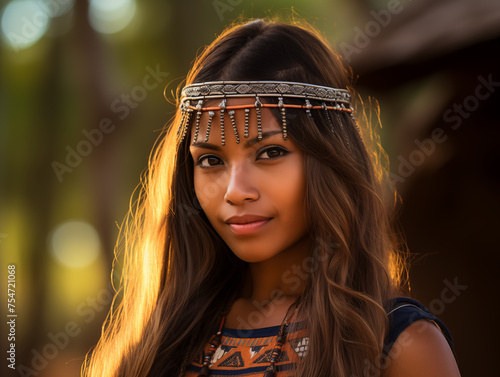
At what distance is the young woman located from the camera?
5.23ft

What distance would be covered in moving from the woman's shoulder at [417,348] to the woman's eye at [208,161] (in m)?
0.71

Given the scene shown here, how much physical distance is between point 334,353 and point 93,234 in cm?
236

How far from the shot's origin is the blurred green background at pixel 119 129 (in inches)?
109

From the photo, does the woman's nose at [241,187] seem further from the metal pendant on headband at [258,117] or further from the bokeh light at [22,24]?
the bokeh light at [22,24]

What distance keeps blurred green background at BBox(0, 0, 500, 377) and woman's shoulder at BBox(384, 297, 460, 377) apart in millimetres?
1224

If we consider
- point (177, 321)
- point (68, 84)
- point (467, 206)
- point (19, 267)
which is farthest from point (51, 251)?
point (467, 206)

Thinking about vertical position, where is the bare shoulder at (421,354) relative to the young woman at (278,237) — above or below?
below

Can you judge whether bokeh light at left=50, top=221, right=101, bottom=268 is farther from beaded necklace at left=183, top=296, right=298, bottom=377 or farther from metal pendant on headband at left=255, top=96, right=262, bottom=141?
metal pendant on headband at left=255, top=96, right=262, bottom=141

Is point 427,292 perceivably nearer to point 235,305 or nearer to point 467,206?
point 467,206

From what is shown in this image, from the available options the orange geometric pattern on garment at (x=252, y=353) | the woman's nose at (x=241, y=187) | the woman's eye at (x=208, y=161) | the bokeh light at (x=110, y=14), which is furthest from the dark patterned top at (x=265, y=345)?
the bokeh light at (x=110, y=14)

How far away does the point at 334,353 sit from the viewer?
1557mm

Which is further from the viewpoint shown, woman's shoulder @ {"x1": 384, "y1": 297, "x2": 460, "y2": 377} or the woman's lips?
the woman's lips

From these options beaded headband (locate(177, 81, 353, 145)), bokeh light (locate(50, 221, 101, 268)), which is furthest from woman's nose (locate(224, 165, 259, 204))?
bokeh light (locate(50, 221, 101, 268))

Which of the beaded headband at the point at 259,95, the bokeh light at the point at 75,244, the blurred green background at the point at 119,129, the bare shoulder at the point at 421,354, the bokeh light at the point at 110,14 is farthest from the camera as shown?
the bokeh light at the point at 110,14
